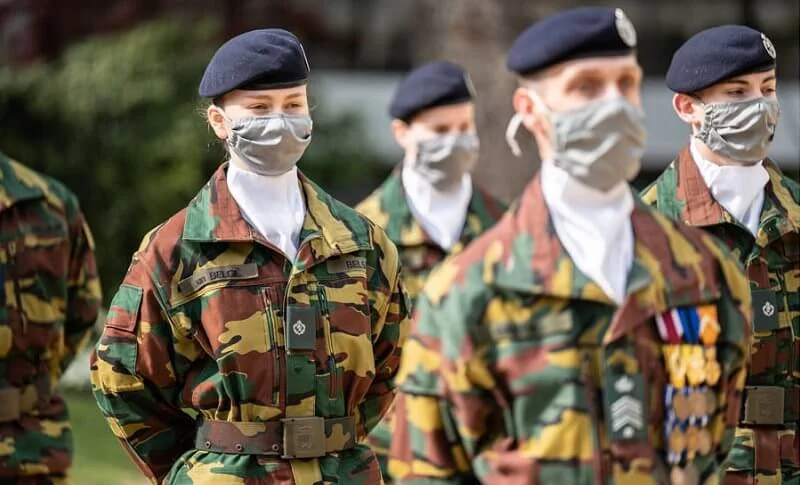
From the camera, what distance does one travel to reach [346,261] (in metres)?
6.45

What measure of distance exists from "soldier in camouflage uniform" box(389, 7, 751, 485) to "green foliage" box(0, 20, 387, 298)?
10329 mm

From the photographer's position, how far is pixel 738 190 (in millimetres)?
6949

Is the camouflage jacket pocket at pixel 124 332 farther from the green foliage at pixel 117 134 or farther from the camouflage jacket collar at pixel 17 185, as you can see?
the green foliage at pixel 117 134

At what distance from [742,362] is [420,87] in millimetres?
4817

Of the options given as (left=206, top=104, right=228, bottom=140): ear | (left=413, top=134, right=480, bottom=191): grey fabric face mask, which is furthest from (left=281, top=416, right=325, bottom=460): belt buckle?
(left=413, top=134, right=480, bottom=191): grey fabric face mask

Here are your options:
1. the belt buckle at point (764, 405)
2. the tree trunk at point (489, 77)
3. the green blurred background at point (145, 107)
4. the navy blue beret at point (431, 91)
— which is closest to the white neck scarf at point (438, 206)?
the navy blue beret at point (431, 91)

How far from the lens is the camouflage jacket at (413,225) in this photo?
29.8ft

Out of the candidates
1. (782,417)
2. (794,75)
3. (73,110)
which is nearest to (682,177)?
(782,417)

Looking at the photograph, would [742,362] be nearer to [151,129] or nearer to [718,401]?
[718,401]

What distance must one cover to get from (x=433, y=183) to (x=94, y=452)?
5029 millimetres

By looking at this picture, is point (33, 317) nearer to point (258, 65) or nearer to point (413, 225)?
point (413, 225)

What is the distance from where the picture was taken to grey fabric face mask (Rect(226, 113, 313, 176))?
644 centimetres

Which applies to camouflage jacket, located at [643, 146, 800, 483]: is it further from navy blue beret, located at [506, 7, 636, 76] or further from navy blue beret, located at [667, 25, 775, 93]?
navy blue beret, located at [506, 7, 636, 76]

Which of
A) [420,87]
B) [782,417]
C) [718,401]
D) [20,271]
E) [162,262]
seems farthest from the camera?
[420,87]
